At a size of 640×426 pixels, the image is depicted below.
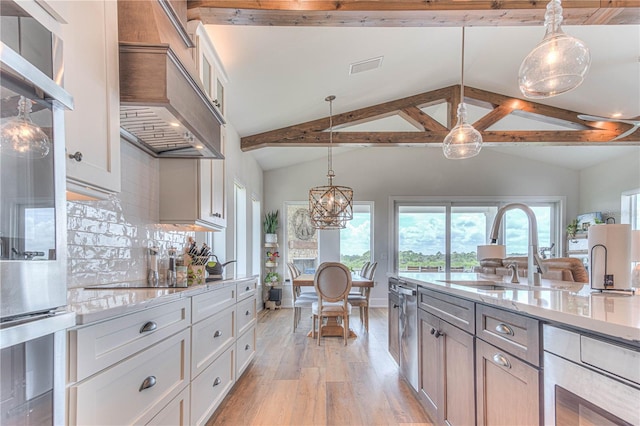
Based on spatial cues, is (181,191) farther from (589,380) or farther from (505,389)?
(589,380)

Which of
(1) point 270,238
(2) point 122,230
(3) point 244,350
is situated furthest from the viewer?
(1) point 270,238

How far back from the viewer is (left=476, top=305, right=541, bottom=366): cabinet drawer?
3.60 ft

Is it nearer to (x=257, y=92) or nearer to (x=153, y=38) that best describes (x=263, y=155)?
(x=257, y=92)

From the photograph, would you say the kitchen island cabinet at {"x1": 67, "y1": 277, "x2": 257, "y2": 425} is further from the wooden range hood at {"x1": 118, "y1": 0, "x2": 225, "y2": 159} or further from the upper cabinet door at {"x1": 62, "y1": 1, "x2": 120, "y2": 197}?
the wooden range hood at {"x1": 118, "y1": 0, "x2": 225, "y2": 159}

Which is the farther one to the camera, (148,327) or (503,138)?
(503,138)

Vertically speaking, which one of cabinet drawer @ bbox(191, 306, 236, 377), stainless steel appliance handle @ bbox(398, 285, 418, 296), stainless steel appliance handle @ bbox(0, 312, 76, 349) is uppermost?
stainless steel appliance handle @ bbox(0, 312, 76, 349)

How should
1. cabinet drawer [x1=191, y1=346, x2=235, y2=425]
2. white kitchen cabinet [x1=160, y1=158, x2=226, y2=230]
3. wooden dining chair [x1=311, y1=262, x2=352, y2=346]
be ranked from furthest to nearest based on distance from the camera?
wooden dining chair [x1=311, y1=262, x2=352, y2=346] < white kitchen cabinet [x1=160, y1=158, x2=226, y2=230] < cabinet drawer [x1=191, y1=346, x2=235, y2=425]

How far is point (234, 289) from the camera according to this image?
2.56 m

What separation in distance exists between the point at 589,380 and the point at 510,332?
1.18ft

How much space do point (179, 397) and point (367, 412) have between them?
1.33 meters

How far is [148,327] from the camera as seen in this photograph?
133 cm

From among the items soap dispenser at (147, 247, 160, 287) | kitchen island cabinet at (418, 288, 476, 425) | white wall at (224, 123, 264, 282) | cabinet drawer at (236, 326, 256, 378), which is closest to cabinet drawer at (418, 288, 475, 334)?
kitchen island cabinet at (418, 288, 476, 425)

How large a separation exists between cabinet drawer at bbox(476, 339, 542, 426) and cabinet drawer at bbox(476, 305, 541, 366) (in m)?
0.03

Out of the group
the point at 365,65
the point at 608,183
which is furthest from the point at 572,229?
the point at 365,65
